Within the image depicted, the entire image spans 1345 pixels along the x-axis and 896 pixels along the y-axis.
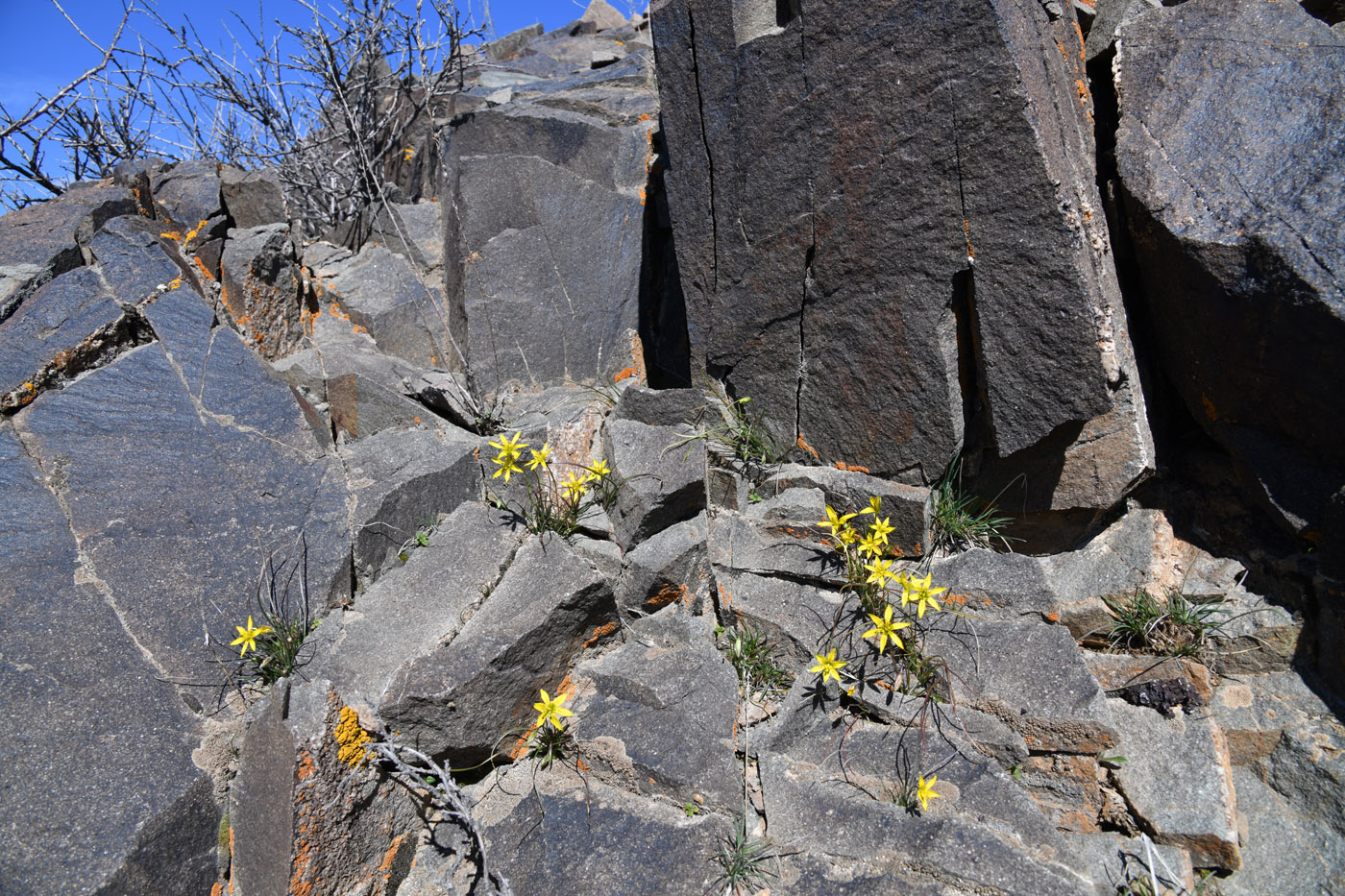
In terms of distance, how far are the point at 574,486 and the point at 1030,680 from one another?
1.61 metres

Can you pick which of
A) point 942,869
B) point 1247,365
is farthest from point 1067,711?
point 1247,365

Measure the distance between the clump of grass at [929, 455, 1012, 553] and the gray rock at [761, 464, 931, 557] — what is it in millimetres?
60

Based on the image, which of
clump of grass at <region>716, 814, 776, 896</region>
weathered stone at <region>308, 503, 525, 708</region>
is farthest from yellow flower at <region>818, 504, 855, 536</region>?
weathered stone at <region>308, 503, 525, 708</region>

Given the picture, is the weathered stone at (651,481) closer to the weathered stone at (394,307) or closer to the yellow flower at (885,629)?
the yellow flower at (885,629)

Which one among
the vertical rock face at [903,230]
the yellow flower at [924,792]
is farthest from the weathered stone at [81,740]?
the vertical rock face at [903,230]

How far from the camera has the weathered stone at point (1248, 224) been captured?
2266mm

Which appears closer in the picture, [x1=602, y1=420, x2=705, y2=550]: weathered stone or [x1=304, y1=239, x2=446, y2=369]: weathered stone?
[x1=602, y1=420, x2=705, y2=550]: weathered stone

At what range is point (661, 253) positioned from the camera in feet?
12.4

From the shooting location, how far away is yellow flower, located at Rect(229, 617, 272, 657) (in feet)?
7.61

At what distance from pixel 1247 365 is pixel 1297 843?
1.39m

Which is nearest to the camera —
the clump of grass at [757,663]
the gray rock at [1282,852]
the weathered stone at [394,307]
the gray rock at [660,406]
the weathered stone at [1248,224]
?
the gray rock at [1282,852]

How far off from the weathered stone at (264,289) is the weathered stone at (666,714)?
Result: 221 cm

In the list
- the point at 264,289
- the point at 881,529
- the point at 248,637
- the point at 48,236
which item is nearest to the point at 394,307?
the point at 264,289

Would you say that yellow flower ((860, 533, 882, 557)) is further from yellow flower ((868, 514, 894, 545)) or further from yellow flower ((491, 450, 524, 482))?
yellow flower ((491, 450, 524, 482))
